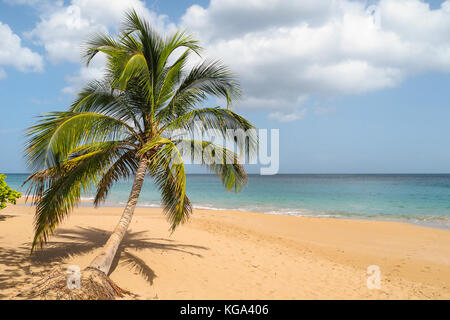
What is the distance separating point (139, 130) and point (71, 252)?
3.68 meters

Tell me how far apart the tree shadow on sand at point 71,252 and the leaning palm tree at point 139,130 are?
2.91 ft

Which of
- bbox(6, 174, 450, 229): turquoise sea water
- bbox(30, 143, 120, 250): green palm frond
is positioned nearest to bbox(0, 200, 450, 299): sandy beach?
bbox(30, 143, 120, 250): green palm frond

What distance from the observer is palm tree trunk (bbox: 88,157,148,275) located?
508cm

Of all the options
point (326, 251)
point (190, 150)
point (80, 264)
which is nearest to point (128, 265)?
point (80, 264)

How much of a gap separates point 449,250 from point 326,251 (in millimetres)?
4839

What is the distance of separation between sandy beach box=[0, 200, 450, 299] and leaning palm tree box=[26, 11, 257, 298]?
103 cm

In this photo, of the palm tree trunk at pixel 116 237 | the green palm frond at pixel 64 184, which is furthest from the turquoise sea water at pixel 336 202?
the palm tree trunk at pixel 116 237

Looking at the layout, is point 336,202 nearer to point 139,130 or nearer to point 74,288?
point 139,130

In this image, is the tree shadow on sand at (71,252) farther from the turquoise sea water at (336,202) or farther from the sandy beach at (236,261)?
the turquoise sea water at (336,202)

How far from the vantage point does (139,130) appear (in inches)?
258

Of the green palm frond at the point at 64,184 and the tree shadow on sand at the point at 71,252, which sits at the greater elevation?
the green palm frond at the point at 64,184

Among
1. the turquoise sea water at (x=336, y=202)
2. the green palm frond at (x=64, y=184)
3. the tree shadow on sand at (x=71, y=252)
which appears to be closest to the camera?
the green palm frond at (x=64, y=184)

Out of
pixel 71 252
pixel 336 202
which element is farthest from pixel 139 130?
pixel 336 202

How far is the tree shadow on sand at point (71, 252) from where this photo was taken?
18.8ft
